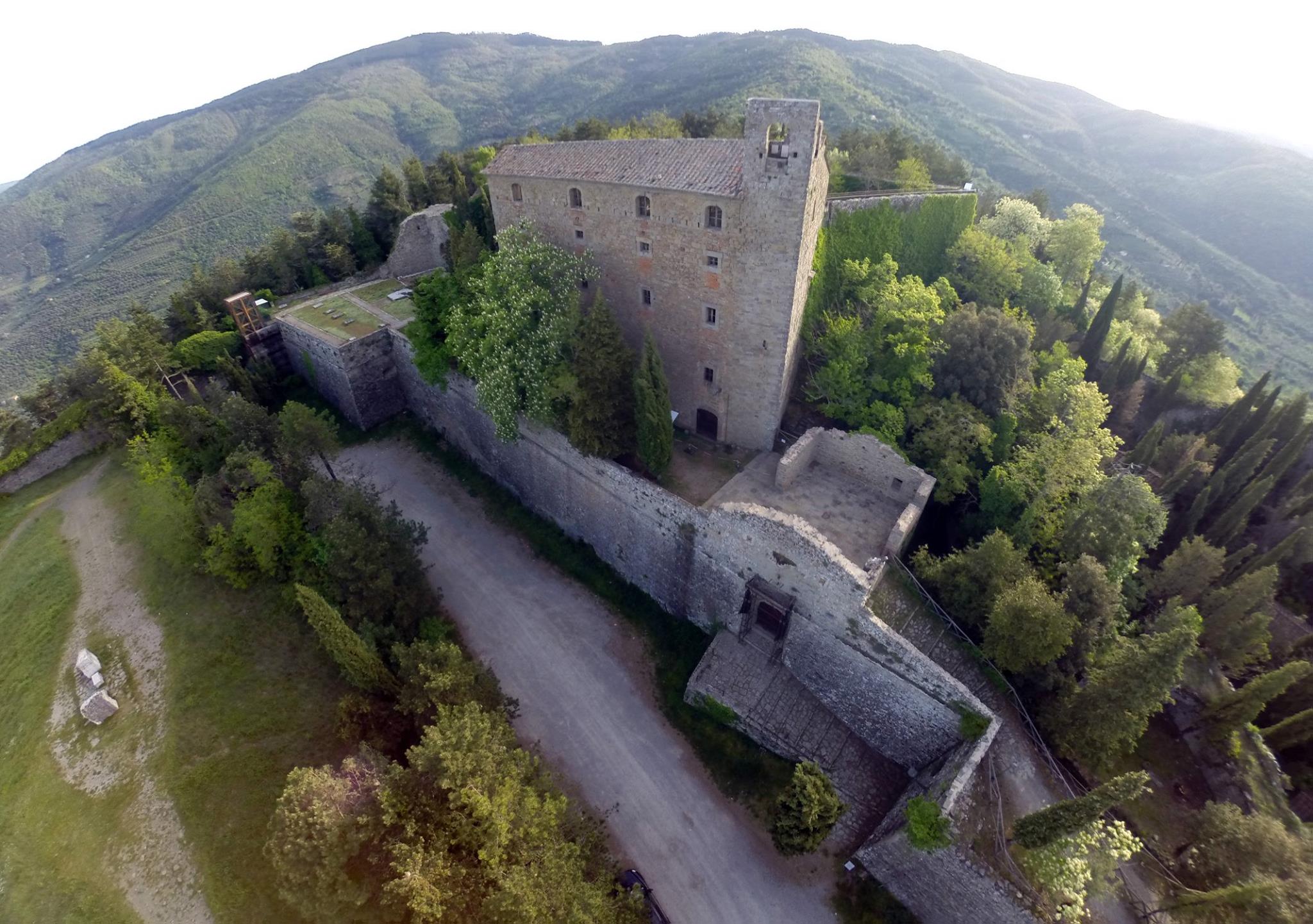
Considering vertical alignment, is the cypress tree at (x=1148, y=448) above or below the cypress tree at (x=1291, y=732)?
above

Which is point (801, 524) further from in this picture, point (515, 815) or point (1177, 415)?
point (1177, 415)

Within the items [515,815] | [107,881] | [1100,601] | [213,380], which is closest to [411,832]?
[515,815]

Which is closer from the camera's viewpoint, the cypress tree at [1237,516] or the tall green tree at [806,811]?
the tall green tree at [806,811]

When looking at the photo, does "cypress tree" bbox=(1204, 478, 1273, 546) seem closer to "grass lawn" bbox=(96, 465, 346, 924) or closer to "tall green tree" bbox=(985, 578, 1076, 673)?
"tall green tree" bbox=(985, 578, 1076, 673)

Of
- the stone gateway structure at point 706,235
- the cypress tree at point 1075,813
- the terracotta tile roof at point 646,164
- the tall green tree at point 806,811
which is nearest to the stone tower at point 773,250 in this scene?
the stone gateway structure at point 706,235

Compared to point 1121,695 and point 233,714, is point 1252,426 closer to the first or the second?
point 1121,695

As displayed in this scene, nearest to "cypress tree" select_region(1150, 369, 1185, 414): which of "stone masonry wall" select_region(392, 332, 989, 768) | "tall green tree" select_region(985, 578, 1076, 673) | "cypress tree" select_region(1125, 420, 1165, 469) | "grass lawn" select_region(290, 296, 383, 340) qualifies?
"cypress tree" select_region(1125, 420, 1165, 469)

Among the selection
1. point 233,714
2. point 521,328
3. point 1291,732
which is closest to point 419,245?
point 521,328

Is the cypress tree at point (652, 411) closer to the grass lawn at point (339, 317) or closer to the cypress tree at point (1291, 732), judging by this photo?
the grass lawn at point (339, 317)
